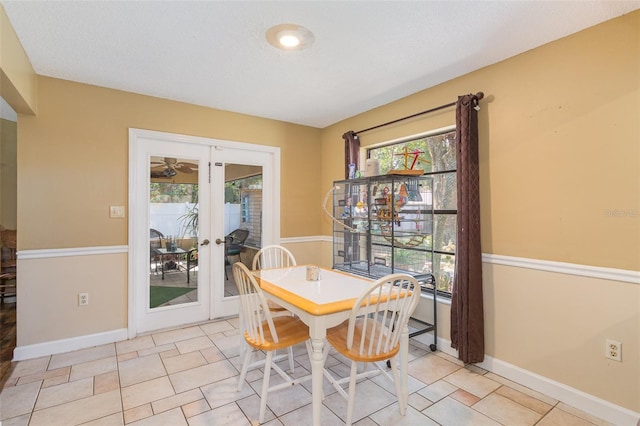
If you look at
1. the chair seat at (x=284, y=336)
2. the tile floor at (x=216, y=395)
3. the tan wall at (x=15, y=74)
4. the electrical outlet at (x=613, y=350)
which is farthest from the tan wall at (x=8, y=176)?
the electrical outlet at (x=613, y=350)

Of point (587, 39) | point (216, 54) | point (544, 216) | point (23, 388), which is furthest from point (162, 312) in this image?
point (587, 39)

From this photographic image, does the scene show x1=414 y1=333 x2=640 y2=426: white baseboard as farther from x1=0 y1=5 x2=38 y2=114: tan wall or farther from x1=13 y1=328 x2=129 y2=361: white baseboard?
x1=0 y1=5 x2=38 y2=114: tan wall

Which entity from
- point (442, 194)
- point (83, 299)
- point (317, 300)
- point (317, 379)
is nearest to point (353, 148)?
point (442, 194)

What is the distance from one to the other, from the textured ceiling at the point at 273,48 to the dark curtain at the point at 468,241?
0.46 metres

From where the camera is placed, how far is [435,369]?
2547 millimetres

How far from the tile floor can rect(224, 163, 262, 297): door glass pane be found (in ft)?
4.17

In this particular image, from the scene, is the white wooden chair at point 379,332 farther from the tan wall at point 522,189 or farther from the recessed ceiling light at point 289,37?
the recessed ceiling light at point 289,37

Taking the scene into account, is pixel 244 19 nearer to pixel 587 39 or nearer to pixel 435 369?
pixel 587 39

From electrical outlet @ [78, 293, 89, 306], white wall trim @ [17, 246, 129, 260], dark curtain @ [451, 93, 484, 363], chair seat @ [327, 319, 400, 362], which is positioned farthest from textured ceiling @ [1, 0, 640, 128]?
electrical outlet @ [78, 293, 89, 306]

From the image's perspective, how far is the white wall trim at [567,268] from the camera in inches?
74.5

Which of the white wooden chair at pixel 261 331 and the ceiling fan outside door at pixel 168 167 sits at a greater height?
the ceiling fan outside door at pixel 168 167

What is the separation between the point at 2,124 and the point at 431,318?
5449 mm

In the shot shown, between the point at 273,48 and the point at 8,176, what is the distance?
3.70 m

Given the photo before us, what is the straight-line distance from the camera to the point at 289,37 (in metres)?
2.14
